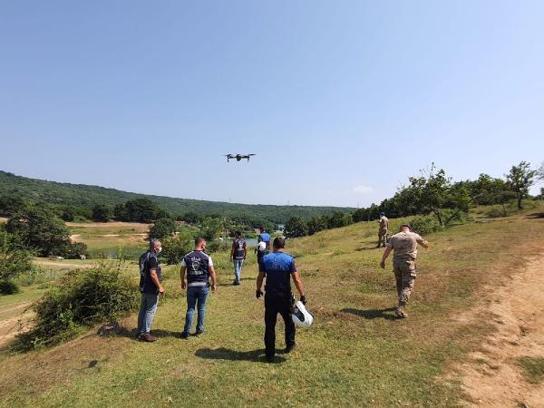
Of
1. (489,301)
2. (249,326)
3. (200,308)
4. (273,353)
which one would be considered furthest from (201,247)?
(489,301)

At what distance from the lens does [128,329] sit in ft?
31.7

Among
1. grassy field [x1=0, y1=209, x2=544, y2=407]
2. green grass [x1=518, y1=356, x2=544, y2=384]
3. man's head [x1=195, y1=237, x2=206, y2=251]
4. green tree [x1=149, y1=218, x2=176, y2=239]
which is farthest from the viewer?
green tree [x1=149, y1=218, x2=176, y2=239]

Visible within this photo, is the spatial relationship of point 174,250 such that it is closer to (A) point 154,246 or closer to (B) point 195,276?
(A) point 154,246

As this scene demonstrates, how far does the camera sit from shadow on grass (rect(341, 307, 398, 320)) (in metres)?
9.93

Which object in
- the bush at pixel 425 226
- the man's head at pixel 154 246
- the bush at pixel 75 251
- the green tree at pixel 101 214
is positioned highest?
the green tree at pixel 101 214

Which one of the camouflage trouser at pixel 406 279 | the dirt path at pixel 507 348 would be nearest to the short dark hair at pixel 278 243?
the dirt path at pixel 507 348

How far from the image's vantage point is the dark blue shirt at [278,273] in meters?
7.47

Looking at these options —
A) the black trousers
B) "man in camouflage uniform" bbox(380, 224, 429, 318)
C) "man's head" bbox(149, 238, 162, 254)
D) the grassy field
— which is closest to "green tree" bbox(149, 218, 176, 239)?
the grassy field

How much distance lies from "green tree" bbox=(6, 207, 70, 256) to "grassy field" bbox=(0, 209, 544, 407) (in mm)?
68768

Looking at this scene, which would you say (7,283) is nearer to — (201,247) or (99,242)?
(201,247)

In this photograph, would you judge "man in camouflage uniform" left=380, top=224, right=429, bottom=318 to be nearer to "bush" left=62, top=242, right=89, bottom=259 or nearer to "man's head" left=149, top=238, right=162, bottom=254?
"man's head" left=149, top=238, right=162, bottom=254

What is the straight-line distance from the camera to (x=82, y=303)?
11.2 metres

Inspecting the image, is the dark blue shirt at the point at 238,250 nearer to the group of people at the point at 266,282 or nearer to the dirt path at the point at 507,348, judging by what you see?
the group of people at the point at 266,282

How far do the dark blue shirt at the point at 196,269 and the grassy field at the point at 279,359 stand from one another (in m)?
1.25
